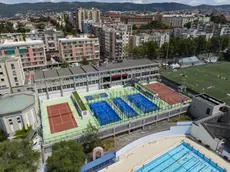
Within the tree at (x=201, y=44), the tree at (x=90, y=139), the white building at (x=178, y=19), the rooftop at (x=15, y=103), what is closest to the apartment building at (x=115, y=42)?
the tree at (x=201, y=44)

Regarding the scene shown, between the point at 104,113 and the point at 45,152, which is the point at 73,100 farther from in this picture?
the point at 45,152

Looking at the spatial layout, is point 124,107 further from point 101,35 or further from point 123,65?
point 101,35

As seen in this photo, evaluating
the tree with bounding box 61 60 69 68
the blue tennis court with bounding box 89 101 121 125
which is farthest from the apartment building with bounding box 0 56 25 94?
the tree with bounding box 61 60 69 68

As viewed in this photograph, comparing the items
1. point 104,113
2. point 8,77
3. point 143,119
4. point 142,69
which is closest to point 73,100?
point 104,113

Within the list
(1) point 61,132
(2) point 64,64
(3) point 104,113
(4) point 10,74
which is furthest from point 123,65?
(4) point 10,74

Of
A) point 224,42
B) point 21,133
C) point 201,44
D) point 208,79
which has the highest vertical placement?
point 224,42

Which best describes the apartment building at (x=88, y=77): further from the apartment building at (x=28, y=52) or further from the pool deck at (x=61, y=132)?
the apartment building at (x=28, y=52)

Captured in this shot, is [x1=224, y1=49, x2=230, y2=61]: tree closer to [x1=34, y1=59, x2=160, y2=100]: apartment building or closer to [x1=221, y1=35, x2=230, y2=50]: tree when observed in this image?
[x1=221, y1=35, x2=230, y2=50]: tree
